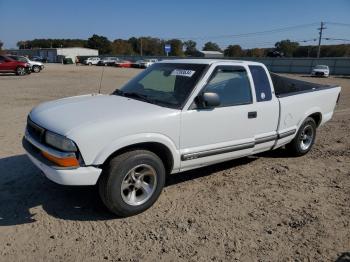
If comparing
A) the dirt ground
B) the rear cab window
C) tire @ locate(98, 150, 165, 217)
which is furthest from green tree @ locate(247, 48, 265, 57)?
tire @ locate(98, 150, 165, 217)

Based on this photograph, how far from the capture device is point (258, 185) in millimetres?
5184

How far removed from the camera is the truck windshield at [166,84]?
14.8 feet

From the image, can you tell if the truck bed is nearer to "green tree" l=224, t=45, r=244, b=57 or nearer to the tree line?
the tree line

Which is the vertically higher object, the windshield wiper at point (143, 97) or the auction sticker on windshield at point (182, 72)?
the auction sticker on windshield at point (182, 72)

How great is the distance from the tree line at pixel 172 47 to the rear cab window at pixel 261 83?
296 feet

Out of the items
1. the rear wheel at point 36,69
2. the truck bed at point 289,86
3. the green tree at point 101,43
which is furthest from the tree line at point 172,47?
the truck bed at point 289,86

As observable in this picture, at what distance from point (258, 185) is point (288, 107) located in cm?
147

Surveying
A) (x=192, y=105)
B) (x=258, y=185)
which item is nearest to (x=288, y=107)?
(x=258, y=185)

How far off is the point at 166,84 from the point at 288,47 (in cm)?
11315

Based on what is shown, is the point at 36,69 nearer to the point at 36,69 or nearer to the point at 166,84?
the point at 36,69

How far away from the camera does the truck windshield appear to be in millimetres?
4520

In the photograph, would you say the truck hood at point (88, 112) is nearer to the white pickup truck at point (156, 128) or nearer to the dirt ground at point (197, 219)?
the white pickup truck at point (156, 128)

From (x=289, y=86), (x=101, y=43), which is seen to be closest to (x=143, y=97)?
(x=289, y=86)

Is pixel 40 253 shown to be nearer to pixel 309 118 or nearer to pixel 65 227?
pixel 65 227
